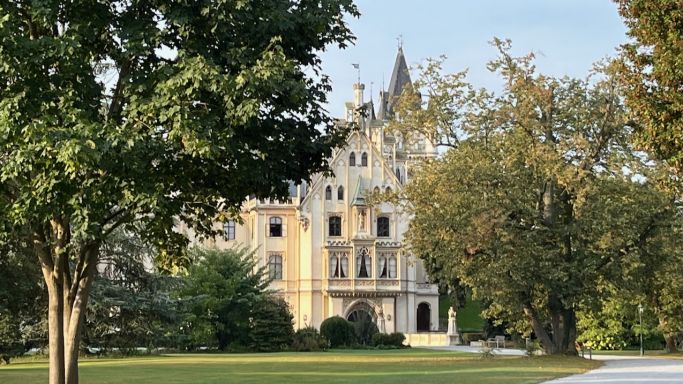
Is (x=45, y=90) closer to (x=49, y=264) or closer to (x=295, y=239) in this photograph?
(x=49, y=264)

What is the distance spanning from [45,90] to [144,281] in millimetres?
29781

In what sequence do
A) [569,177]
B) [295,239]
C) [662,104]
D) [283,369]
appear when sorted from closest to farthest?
[662,104]
[283,369]
[569,177]
[295,239]

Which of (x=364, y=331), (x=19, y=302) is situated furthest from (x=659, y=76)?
(x=364, y=331)

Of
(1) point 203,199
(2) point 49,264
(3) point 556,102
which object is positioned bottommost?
(2) point 49,264

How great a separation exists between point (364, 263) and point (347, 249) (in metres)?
1.79

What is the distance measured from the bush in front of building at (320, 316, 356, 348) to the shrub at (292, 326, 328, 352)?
8.91ft

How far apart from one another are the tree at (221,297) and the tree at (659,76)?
3719cm

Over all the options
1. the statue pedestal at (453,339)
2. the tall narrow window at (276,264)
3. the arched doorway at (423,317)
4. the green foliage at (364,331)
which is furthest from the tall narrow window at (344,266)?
the green foliage at (364,331)

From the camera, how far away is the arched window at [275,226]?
8225 cm

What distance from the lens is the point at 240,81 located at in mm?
13164

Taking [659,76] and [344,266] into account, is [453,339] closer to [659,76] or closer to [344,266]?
[344,266]

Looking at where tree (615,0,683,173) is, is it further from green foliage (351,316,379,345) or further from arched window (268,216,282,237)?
arched window (268,216,282,237)

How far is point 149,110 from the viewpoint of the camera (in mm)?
13617

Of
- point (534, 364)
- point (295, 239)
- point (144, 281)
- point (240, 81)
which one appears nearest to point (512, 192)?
point (534, 364)
